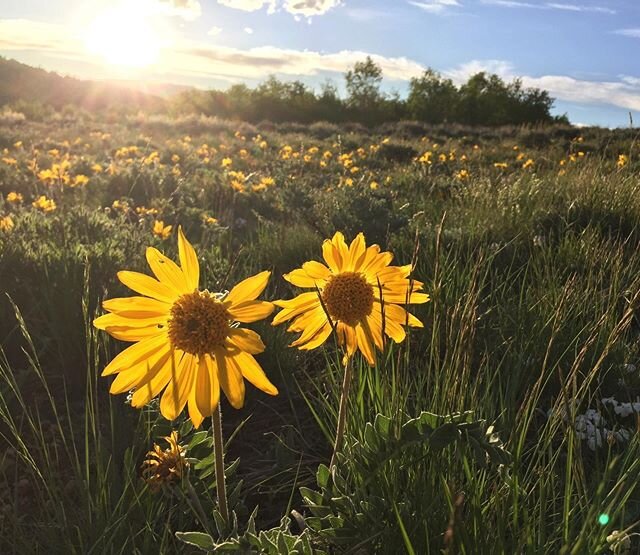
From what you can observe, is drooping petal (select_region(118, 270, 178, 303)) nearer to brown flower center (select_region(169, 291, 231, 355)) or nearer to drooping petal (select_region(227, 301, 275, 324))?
brown flower center (select_region(169, 291, 231, 355))

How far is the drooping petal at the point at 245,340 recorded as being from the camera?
4.04 ft

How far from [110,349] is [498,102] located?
4881 centimetres

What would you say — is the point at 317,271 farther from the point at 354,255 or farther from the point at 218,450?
the point at 218,450

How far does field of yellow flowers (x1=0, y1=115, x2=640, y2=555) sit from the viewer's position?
4.20 feet

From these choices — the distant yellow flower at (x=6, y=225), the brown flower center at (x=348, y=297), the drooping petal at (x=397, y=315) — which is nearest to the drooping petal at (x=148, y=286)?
the brown flower center at (x=348, y=297)

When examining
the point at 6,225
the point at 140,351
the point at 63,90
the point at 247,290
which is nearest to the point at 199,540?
the point at 140,351

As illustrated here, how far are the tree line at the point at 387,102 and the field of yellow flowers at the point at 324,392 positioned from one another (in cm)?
3687

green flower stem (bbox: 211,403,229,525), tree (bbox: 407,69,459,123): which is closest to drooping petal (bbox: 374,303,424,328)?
green flower stem (bbox: 211,403,229,525)

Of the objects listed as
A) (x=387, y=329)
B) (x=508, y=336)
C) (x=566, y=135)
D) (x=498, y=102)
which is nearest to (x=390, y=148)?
(x=566, y=135)

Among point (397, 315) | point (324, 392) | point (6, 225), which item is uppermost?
point (397, 315)

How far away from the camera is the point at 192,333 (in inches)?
48.7

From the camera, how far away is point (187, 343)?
4.06 ft

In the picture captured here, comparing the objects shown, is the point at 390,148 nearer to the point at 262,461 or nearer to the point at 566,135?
the point at 566,135

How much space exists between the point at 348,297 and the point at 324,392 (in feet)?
3.60
